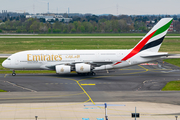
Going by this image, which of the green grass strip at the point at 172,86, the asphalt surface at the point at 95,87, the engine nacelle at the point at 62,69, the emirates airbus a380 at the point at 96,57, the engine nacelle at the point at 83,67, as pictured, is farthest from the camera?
the emirates airbus a380 at the point at 96,57

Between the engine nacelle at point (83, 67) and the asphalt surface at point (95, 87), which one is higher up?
the engine nacelle at point (83, 67)

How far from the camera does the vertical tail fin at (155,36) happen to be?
51.0 m

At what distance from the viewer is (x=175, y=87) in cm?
4144

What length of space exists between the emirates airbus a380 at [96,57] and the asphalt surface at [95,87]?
7.28 feet

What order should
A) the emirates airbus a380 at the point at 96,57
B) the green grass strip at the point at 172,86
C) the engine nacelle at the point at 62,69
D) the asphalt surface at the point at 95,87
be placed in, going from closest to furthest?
the asphalt surface at the point at 95,87
the green grass strip at the point at 172,86
the engine nacelle at the point at 62,69
the emirates airbus a380 at the point at 96,57

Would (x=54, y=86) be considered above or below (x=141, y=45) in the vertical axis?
below

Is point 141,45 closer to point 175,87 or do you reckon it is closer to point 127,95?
point 175,87

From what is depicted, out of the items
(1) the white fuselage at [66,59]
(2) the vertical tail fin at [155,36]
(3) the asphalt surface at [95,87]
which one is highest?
(2) the vertical tail fin at [155,36]

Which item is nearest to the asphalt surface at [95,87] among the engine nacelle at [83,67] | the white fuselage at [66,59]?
the engine nacelle at [83,67]

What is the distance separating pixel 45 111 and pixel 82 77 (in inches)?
862

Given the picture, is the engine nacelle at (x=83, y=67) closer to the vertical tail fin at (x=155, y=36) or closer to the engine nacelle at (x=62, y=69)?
the engine nacelle at (x=62, y=69)

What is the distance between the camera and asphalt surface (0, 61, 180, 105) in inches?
1372

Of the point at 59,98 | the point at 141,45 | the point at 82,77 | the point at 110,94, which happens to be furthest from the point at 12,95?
the point at 141,45

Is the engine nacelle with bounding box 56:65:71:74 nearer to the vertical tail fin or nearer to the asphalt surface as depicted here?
the asphalt surface
